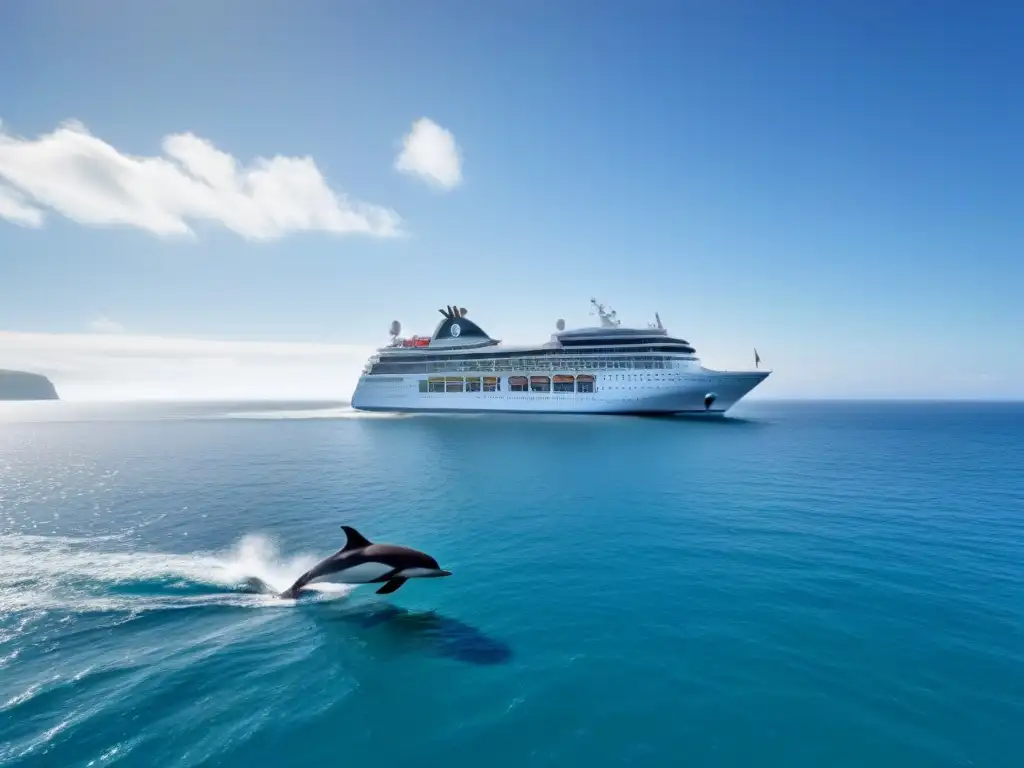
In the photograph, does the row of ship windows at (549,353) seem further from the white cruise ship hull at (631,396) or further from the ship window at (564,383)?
the ship window at (564,383)

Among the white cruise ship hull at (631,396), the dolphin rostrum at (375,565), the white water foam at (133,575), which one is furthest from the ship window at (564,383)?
the dolphin rostrum at (375,565)

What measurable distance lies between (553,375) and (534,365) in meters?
4.87

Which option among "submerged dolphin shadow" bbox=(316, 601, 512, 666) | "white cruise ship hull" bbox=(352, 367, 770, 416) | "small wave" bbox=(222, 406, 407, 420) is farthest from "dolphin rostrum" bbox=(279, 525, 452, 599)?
"small wave" bbox=(222, 406, 407, 420)

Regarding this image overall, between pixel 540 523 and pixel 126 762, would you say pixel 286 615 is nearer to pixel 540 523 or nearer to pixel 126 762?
pixel 126 762

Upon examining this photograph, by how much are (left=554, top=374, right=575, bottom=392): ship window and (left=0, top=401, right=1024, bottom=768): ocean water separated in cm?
6032

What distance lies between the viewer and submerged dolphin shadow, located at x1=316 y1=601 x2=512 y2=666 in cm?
978

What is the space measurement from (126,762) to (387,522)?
13.9 meters

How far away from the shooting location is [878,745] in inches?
283

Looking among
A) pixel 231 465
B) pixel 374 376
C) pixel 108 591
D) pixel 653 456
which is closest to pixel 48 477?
pixel 231 465

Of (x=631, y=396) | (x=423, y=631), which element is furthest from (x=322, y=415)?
(x=423, y=631)

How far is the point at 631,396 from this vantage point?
7981 cm

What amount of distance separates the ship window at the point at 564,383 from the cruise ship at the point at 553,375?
19 centimetres

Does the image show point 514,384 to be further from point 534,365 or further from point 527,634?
point 527,634

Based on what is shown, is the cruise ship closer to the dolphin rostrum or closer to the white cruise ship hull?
the white cruise ship hull
